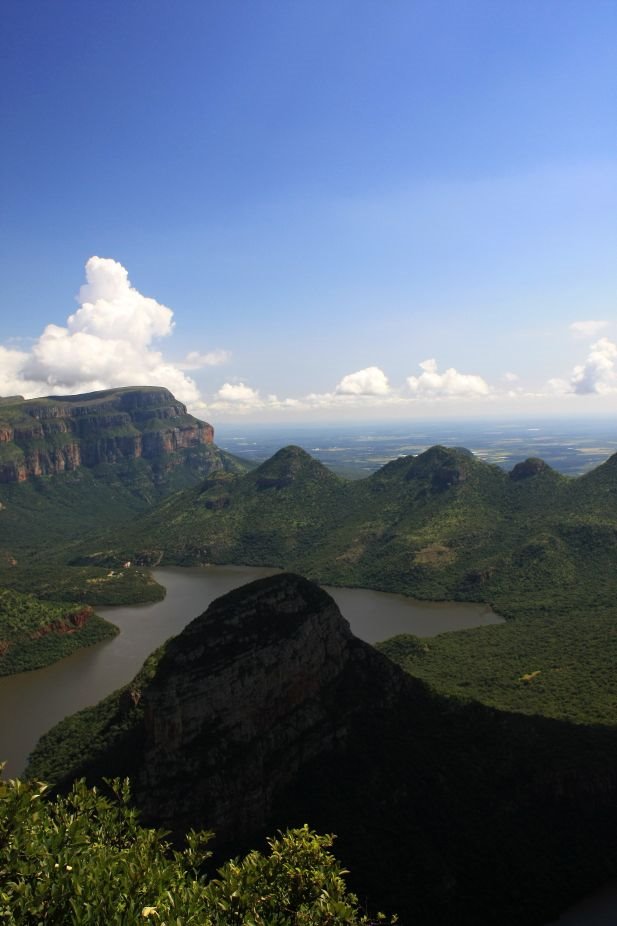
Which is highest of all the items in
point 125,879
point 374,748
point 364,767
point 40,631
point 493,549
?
point 125,879

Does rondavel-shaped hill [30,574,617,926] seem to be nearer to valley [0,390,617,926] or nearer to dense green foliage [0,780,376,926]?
valley [0,390,617,926]

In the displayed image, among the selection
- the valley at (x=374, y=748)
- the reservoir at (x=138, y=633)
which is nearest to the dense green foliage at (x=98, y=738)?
the valley at (x=374, y=748)

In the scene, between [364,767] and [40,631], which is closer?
[364,767]

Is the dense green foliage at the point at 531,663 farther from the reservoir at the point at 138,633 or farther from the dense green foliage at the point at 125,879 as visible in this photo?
the dense green foliage at the point at 125,879

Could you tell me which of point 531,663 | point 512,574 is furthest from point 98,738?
point 512,574

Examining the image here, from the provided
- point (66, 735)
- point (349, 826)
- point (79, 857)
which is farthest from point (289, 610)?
point (79, 857)

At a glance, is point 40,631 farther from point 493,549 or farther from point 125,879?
point 493,549
